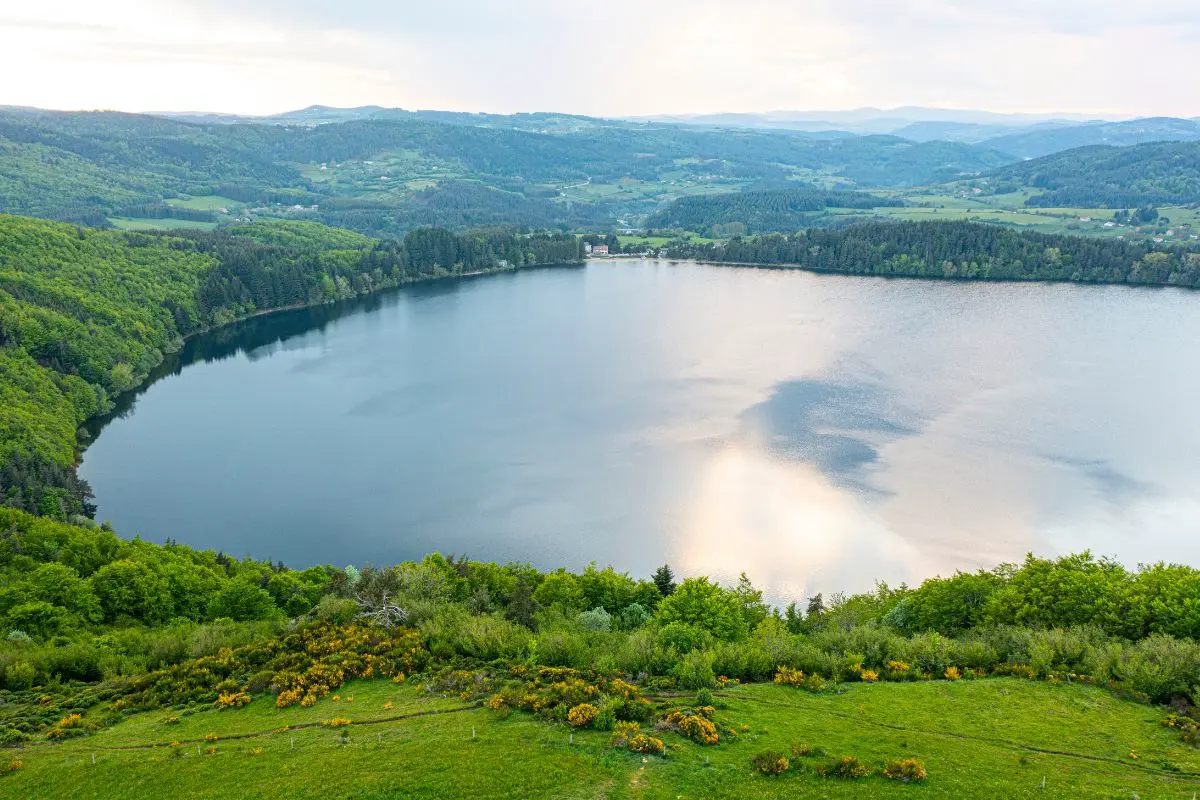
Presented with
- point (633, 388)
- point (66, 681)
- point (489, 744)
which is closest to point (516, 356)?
point (633, 388)

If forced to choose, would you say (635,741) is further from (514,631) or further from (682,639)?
(514,631)

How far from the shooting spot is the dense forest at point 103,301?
2938 inches

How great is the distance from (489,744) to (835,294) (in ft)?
518

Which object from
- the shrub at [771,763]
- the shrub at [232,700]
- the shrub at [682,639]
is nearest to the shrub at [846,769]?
the shrub at [771,763]

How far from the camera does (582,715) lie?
93.0 feet

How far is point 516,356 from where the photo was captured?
Result: 124m

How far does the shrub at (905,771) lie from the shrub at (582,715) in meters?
10.3

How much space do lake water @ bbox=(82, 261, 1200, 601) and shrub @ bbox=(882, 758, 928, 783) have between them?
33695 mm

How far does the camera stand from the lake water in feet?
213

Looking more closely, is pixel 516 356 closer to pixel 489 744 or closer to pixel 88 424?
pixel 88 424

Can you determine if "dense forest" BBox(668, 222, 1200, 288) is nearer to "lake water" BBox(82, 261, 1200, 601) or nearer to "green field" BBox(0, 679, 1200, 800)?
"lake water" BBox(82, 261, 1200, 601)

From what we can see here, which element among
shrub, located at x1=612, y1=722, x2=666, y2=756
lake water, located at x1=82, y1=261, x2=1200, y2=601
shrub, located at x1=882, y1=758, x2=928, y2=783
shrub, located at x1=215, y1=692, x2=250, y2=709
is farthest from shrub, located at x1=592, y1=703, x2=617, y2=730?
lake water, located at x1=82, y1=261, x2=1200, y2=601

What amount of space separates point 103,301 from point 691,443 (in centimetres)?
9964

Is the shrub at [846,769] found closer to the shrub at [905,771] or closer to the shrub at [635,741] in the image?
the shrub at [905,771]
